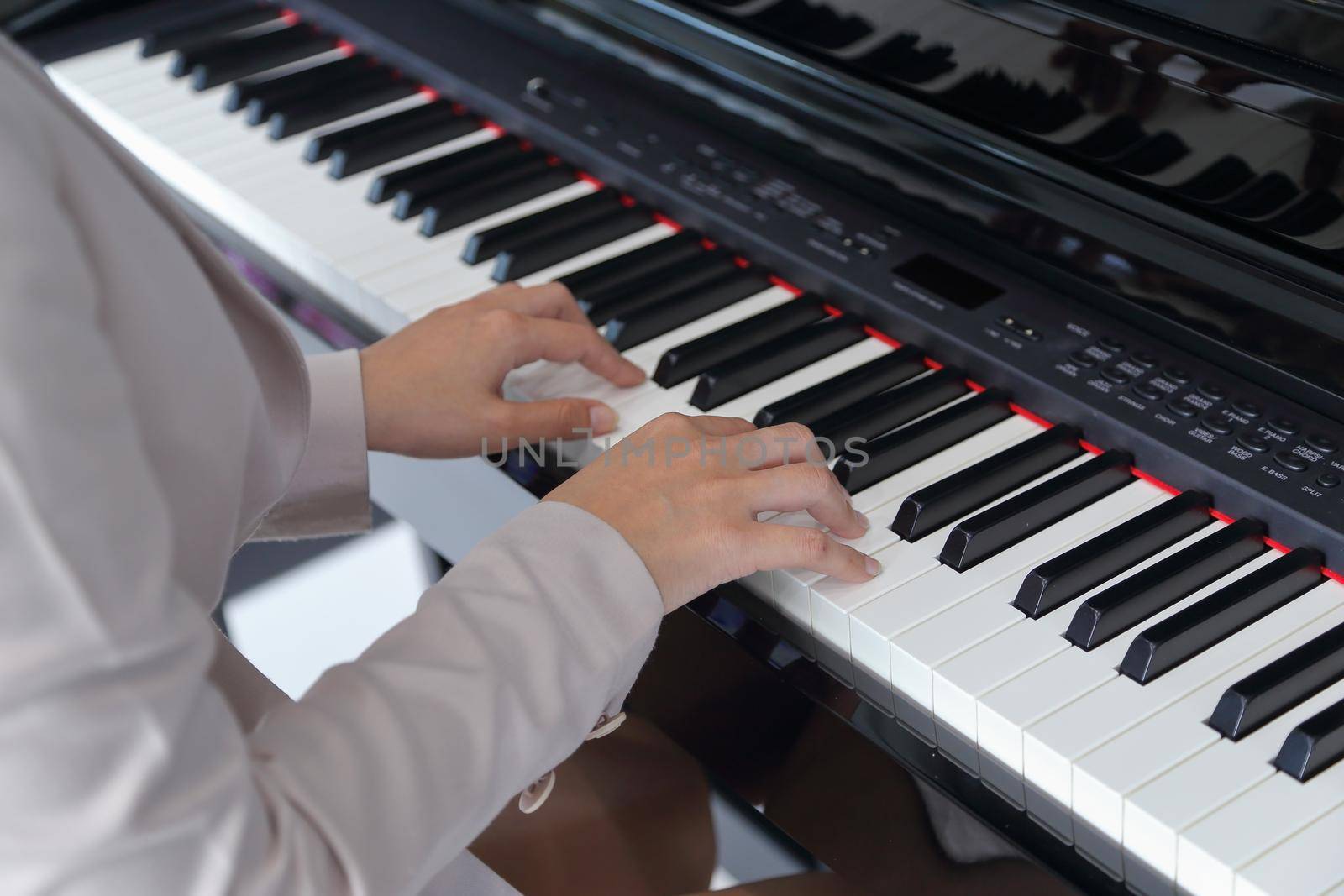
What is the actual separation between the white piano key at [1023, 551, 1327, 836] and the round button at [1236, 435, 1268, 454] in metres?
0.17

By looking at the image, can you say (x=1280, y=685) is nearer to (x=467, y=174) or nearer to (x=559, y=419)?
(x=559, y=419)

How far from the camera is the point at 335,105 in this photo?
1.88 metres

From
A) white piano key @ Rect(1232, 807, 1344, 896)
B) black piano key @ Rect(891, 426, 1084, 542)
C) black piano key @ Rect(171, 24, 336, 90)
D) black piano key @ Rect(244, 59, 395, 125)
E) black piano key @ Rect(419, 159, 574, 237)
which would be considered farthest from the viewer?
black piano key @ Rect(171, 24, 336, 90)

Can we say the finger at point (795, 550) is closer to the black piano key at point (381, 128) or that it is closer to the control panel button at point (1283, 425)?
the control panel button at point (1283, 425)

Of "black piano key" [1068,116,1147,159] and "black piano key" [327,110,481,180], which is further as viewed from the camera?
"black piano key" [327,110,481,180]

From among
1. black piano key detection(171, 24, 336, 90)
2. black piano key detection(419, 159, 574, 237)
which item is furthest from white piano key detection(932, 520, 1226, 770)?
black piano key detection(171, 24, 336, 90)

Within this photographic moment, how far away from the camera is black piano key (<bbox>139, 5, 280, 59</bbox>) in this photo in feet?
6.89

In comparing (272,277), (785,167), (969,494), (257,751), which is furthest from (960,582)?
(272,277)

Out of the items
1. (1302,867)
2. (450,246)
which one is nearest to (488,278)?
(450,246)

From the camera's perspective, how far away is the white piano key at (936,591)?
3.46ft

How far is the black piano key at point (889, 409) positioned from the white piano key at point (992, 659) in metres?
0.25

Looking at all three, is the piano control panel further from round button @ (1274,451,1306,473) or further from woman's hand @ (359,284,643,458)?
woman's hand @ (359,284,643,458)

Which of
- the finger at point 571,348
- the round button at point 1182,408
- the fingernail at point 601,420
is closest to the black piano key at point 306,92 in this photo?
the finger at point 571,348

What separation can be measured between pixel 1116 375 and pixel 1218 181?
18 centimetres
